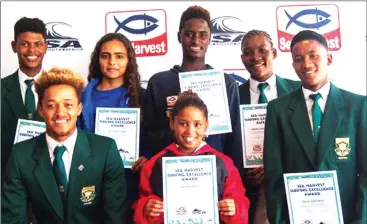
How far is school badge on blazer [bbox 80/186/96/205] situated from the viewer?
8.33 ft

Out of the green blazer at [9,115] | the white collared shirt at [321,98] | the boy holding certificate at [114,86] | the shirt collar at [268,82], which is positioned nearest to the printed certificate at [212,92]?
the shirt collar at [268,82]

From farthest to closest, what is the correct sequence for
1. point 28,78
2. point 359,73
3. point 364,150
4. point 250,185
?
A: point 359,73, point 28,78, point 250,185, point 364,150

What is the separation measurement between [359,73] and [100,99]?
7.60ft

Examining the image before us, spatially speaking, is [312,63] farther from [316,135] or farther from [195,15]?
[195,15]

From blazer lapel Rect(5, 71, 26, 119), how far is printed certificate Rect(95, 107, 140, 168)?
0.74 meters

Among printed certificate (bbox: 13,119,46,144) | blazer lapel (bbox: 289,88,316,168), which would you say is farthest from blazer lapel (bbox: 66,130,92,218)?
blazer lapel (bbox: 289,88,316,168)

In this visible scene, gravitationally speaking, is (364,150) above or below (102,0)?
below

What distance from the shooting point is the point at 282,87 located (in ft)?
10.4

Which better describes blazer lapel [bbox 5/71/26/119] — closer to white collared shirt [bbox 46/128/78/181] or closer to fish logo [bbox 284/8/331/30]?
white collared shirt [bbox 46/128/78/181]

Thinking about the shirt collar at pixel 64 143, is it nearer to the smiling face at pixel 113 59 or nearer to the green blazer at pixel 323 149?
the smiling face at pixel 113 59

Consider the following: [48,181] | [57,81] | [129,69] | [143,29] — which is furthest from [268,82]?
[48,181]

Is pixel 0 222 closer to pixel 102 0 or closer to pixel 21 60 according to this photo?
pixel 21 60

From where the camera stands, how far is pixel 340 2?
3.82 m

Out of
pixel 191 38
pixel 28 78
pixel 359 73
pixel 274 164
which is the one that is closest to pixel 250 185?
pixel 274 164
